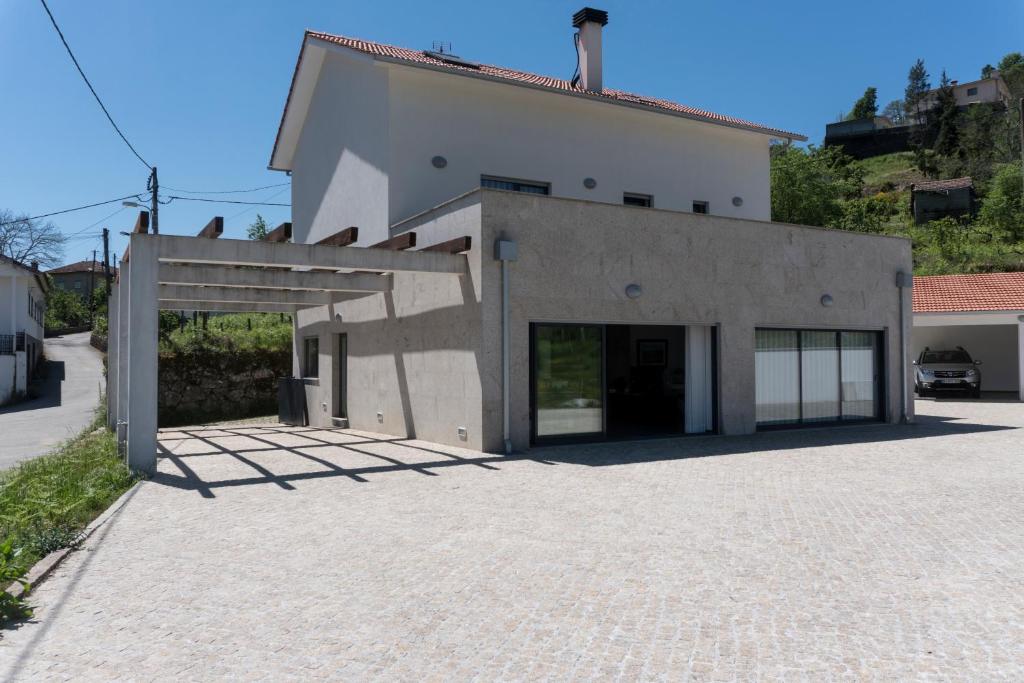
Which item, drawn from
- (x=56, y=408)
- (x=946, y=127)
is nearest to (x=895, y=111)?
(x=946, y=127)

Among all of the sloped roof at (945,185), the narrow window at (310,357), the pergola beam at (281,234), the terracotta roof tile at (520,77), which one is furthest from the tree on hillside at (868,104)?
the pergola beam at (281,234)

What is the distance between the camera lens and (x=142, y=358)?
962cm

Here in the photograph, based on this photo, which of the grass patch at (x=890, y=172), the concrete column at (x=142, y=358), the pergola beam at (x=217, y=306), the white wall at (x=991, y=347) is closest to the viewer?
the concrete column at (x=142, y=358)

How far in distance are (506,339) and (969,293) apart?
20.1 meters

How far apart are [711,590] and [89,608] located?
403 cm

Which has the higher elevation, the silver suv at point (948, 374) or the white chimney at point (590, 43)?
the white chimney at point (590, 43)

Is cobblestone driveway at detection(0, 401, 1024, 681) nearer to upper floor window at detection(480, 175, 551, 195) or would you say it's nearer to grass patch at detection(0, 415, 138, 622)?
grass patch at detection(0, 415, 138, 622)

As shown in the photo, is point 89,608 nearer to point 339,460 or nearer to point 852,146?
point 339,460

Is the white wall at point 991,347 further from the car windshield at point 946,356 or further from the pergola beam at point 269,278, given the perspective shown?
the pergola beam at point 269,278

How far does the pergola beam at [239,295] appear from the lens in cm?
1512

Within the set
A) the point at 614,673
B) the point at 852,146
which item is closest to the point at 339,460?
the point at 614,673

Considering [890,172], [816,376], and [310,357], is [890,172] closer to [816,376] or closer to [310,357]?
[816,376]

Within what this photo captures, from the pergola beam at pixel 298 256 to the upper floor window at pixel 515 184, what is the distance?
436 cm

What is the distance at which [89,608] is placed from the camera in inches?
184
